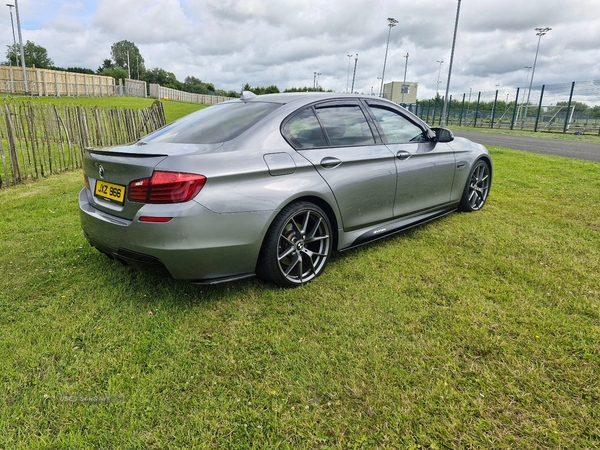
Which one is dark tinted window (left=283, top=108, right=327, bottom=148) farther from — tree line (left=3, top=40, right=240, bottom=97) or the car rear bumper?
tree line (left=3, top=40, right=240, bottom=97)

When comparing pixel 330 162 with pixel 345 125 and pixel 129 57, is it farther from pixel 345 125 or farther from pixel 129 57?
pixel 129 57

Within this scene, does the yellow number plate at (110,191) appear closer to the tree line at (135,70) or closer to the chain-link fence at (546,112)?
the chain-link fence at (546,112)

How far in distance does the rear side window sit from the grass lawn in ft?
3.61

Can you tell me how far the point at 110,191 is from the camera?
8.67 ft

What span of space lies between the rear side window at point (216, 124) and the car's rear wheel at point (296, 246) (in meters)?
0.70

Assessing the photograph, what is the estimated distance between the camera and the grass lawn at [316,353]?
1.74 m

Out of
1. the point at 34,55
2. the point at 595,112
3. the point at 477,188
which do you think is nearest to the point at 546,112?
the point at 595,112

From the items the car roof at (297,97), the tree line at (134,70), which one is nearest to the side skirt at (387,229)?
the car roof at (297,97)

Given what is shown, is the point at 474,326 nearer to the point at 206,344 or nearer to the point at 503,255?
the point at 503,255

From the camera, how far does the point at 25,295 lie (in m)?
2.82

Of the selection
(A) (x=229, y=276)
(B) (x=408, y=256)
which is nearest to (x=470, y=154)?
(B) (x=408, y=256)

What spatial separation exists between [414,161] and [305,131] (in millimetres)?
1296

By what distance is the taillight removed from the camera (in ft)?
7.70

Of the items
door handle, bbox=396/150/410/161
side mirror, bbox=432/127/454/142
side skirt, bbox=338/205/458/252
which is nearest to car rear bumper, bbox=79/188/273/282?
side skirt, bbox=338/205/458/252
